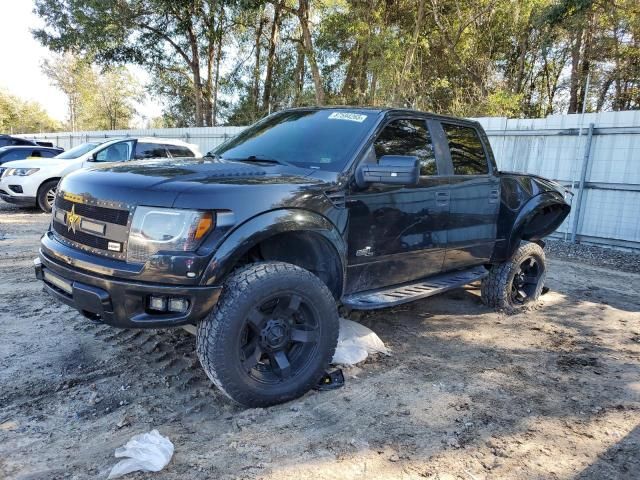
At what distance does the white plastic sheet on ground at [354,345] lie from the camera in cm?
364

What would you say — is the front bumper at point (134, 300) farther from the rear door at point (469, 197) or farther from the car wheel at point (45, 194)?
the car wheel at point (45, 194)

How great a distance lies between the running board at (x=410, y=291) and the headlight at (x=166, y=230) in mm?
1248

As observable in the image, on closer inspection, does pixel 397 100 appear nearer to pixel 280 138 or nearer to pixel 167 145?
pixel 167 145

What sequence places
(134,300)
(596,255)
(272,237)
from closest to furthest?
(134,300) → (272,237) → (596,255)

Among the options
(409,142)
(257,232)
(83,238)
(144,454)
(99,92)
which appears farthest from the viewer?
(99,92)

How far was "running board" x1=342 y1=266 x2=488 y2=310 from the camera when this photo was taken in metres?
3.46

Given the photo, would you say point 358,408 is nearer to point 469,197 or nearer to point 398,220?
point 398,220

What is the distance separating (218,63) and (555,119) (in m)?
20.4

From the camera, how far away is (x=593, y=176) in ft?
29.4

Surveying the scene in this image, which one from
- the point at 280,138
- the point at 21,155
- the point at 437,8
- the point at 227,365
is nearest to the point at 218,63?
the point at 437,8

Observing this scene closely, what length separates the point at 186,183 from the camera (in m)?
2.71

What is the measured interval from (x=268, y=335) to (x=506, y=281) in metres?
3.03

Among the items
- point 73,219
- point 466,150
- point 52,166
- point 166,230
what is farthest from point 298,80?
point 166,230

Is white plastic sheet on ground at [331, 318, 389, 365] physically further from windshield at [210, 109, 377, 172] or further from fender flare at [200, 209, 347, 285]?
windshield at [210, 109, 377, 172]
